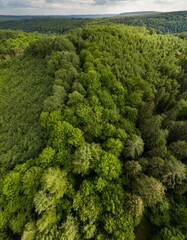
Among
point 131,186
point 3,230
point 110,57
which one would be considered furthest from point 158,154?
point 110,57

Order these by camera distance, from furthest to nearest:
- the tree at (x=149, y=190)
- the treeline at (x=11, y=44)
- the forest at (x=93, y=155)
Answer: the treeline at (x=11, y=44) < the tree at (x=149, y=190) < the forest at (x=93, y=155)

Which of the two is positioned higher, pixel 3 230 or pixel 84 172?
pixel 84 172

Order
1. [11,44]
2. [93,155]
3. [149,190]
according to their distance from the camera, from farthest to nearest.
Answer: [11,44] → [93,155] → [149,190]

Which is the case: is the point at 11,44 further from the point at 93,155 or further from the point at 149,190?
the point at 149,190

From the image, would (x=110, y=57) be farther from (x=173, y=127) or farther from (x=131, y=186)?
(x=131, y=186)

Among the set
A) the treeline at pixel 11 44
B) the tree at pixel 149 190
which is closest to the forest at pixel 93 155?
the tree at pixel 149 190

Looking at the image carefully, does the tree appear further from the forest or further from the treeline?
the treeline

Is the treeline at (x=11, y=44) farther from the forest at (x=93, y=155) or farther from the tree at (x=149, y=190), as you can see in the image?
the tree at (x=149, y=190)

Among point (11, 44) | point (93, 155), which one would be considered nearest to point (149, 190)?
point (93, 155)
